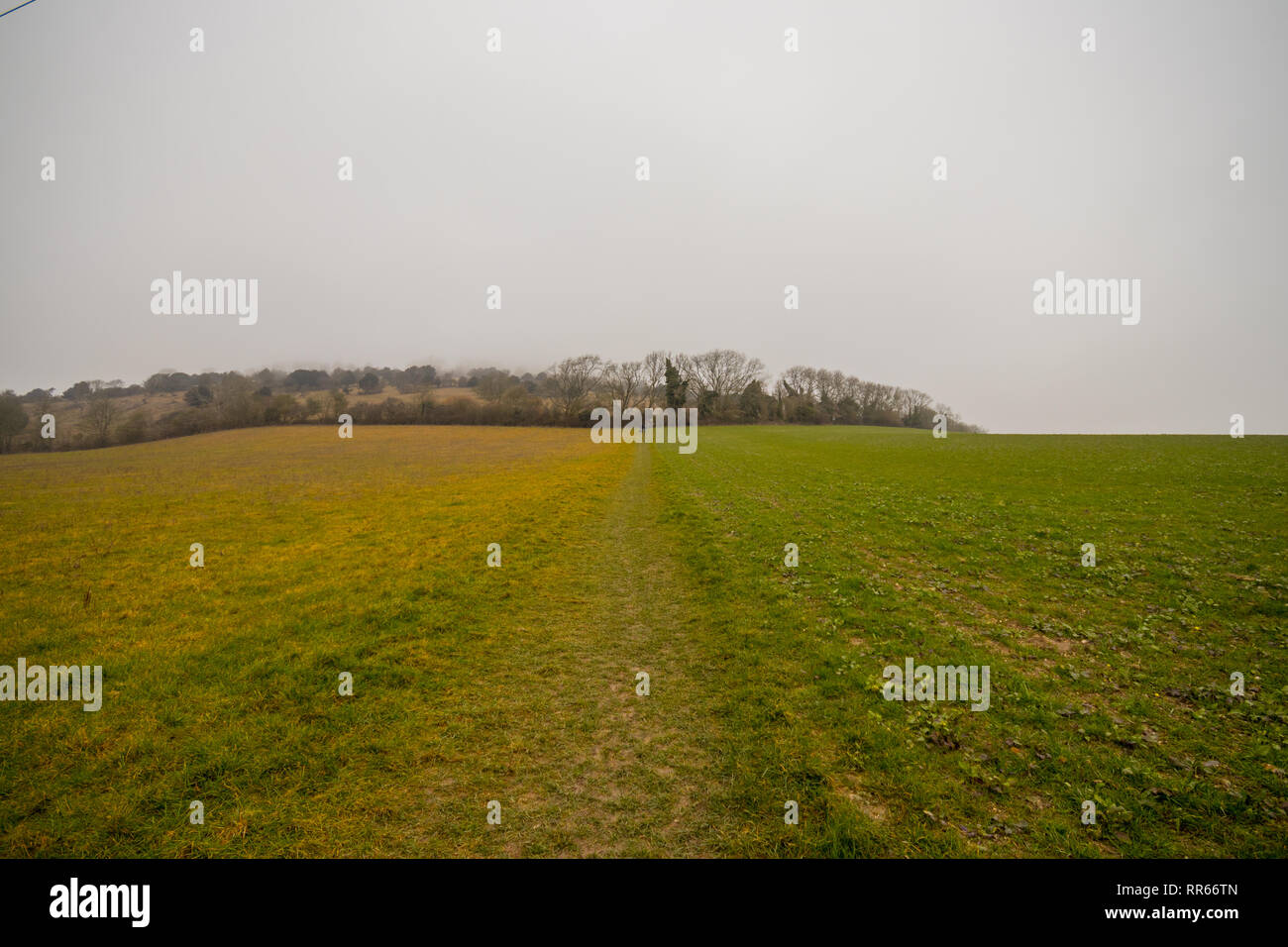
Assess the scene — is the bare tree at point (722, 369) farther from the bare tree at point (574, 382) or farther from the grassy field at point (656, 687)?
the grassy field at point (656, 687)

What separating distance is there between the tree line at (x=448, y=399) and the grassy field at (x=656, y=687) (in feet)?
284

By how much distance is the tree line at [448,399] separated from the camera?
7962cm

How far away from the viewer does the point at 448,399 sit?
358 feet

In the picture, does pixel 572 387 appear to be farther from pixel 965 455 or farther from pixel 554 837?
pixel 554 837

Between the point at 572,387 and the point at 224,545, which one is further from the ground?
the point at 572,387

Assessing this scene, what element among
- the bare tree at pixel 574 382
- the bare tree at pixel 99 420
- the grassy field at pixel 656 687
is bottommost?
the grassy field at pixel 656 687

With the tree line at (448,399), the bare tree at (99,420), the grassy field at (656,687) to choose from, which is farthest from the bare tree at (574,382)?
the grassy field at (656,687)

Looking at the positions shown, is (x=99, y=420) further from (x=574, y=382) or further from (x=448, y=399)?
(x=574, y=382)

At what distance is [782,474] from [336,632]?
30.8 metres

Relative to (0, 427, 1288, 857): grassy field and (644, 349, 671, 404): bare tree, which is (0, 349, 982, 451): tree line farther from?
(0, 427, 1288, 857): grassy field

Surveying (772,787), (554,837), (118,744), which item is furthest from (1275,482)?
(118,744)

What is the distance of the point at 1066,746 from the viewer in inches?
240

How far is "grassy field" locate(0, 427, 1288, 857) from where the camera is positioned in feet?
16.5

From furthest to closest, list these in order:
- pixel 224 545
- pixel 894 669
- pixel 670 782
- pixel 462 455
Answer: pixel 462 455 < pixel 224 545 < pixel 894 669 < pixel 670 782
